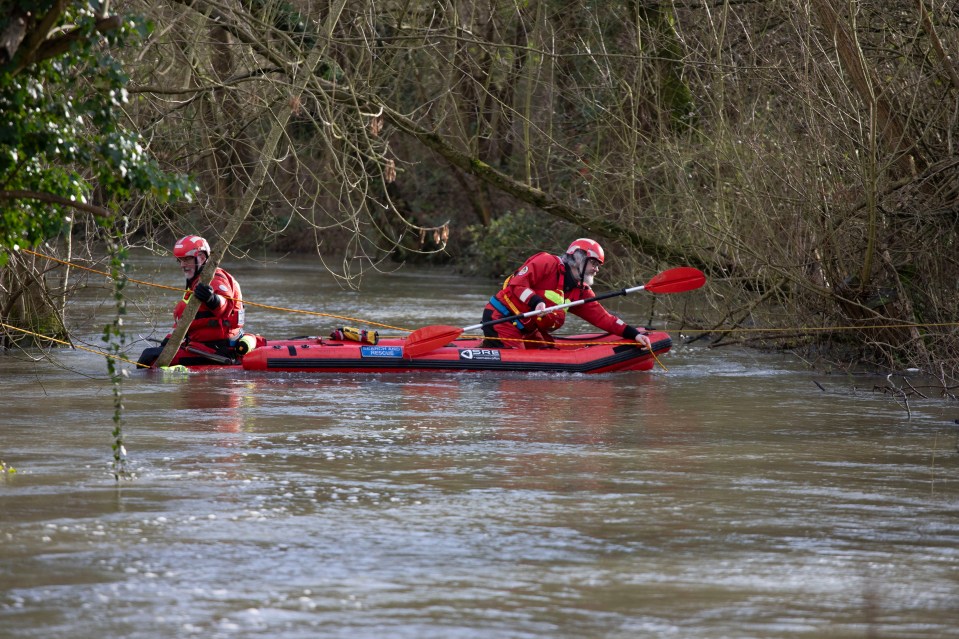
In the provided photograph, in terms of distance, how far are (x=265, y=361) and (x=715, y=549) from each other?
22.7ft

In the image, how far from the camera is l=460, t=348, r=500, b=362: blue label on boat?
12438 millimetres

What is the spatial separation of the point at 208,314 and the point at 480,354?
2.46 m

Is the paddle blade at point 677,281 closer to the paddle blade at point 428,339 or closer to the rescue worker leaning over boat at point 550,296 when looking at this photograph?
the rescue worker leaning over boat at point 550,296

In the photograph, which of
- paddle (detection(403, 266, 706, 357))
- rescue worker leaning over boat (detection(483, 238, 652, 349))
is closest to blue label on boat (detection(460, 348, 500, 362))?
paddle (detection(403, 266, 706, 357))

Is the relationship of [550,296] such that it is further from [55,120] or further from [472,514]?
[55,120]

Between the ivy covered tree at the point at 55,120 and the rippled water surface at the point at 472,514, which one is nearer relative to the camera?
the rippled water surface at the point at 472,514

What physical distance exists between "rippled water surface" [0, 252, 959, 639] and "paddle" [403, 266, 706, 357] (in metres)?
0.91

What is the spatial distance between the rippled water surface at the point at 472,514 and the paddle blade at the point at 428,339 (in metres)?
0.86

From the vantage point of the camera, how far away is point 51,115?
6.02m

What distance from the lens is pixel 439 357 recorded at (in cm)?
1238

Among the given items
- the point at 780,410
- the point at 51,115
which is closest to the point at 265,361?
the point at 780,410

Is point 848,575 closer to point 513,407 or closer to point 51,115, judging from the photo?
point 51,115

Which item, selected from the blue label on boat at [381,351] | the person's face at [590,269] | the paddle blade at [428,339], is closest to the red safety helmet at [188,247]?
the blue label on boat at [381,351]

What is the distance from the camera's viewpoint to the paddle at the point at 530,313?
1223 centimetres
